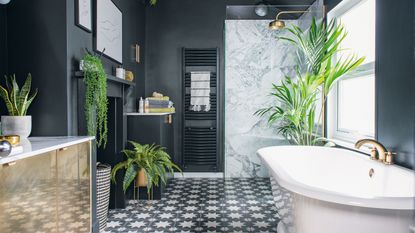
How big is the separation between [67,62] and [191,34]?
264cm

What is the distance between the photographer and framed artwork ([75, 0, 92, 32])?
228 cm

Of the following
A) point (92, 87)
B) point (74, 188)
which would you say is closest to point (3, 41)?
point (92, 87)

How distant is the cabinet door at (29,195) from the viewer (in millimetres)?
1224

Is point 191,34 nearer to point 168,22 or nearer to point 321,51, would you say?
point 168,22

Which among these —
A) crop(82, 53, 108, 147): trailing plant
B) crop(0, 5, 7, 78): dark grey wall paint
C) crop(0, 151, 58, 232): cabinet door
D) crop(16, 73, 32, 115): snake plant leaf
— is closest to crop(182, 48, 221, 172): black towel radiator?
crop(82, 53, 108, 147): trailing plant

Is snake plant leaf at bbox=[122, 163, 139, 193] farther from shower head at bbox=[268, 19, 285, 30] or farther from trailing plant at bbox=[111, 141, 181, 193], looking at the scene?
shower head at bbox=[268, 19, 285, 30]

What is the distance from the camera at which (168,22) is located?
179 inches

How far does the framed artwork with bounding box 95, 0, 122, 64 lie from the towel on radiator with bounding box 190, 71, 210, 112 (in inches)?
51.9

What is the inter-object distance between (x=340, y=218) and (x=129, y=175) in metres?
2.04

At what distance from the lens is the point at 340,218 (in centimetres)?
140

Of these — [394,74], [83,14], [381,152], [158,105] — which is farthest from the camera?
[158,105]

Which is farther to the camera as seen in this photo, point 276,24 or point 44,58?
point 276,24

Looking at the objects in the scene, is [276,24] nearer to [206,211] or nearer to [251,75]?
[251,75]

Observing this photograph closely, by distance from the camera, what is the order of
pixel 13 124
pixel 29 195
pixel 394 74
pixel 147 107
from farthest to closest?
pixel 147 107 → pixel 394 74 → pixel 13 124 → pixel 29 195
